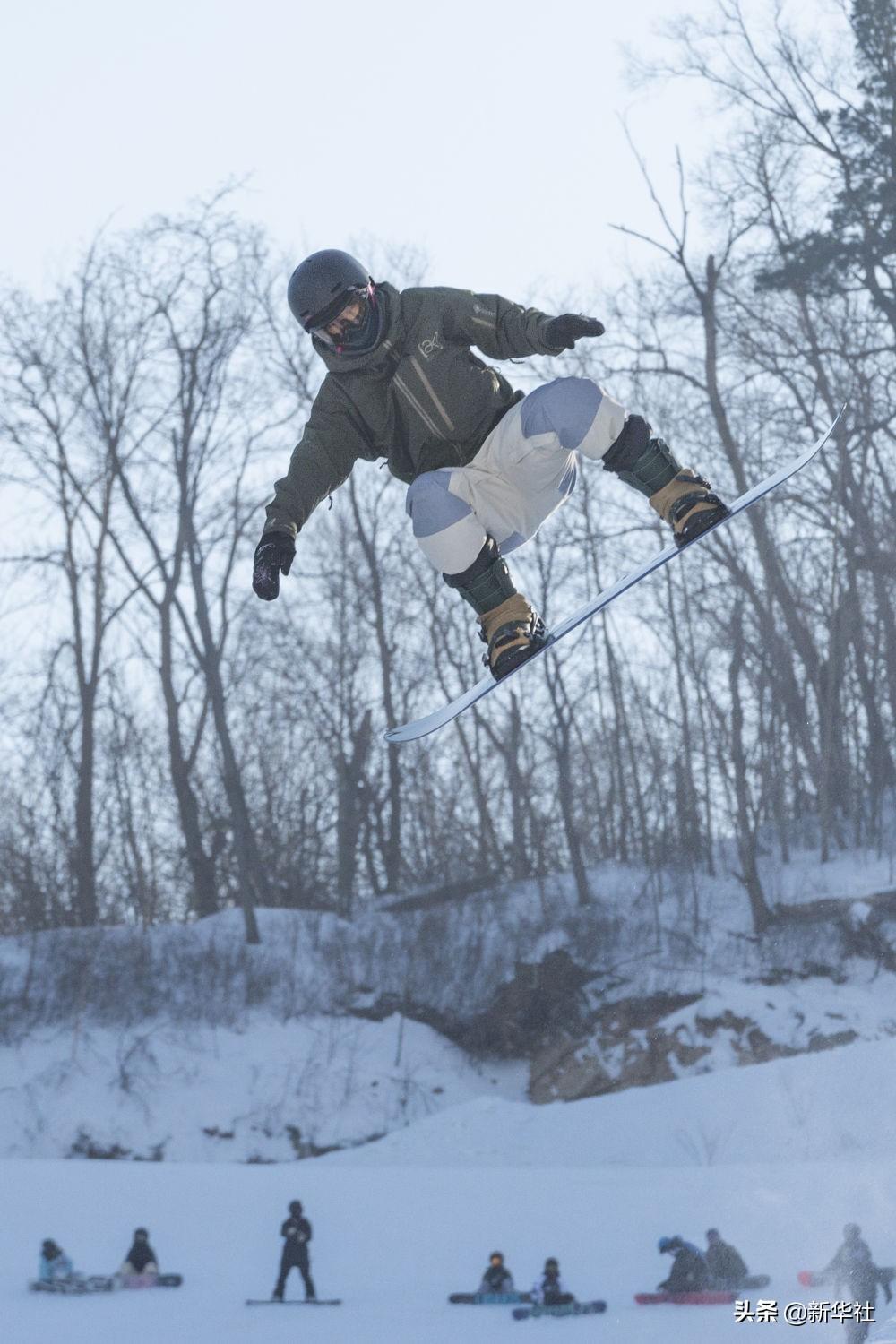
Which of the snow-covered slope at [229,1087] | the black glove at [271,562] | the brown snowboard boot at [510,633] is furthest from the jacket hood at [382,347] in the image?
the snow-covered slope at [229,1087]

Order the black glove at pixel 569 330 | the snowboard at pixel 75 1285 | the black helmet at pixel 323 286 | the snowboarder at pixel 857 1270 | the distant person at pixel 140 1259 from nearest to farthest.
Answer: the black glove at pixel 569 330 < the black helmet at pixel 323 286 < the snowboarder at pixel 857 1270 < the snowboard at pixel 75 1285 < the distant person at pixel 140 1259

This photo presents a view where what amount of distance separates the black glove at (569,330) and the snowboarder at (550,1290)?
8230 mm

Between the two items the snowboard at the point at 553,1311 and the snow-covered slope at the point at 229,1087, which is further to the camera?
the snow-covered slope at the point at 229,1087

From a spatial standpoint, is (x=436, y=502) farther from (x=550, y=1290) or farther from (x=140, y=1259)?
(x=140, y=1259)

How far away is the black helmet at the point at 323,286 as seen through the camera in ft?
13.1

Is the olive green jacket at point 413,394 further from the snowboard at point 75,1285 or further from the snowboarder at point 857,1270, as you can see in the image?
the snowboard at point 75,1285

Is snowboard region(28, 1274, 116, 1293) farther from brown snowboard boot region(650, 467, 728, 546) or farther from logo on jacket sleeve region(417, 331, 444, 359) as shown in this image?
logo on jacket sleeve region(417, 331, 444, 359)

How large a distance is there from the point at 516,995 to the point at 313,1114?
3.30 meters

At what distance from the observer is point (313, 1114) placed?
53.4ft

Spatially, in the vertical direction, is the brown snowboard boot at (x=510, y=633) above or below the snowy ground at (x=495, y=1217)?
above

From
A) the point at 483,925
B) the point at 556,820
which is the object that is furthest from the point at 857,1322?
the point at 556,820

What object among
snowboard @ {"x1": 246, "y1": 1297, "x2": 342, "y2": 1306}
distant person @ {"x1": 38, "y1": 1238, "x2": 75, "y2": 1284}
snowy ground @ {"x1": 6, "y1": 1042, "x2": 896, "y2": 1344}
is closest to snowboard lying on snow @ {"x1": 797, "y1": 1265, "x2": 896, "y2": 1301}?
snowy ground @ {"x1": 6, "y1": 1042, "x2": 896, "y2": 1344}

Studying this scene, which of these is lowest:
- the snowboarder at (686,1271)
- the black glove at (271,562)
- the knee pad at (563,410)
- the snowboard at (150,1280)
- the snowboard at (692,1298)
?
the snowboard at (692,1298)

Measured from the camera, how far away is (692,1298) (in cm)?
1004
